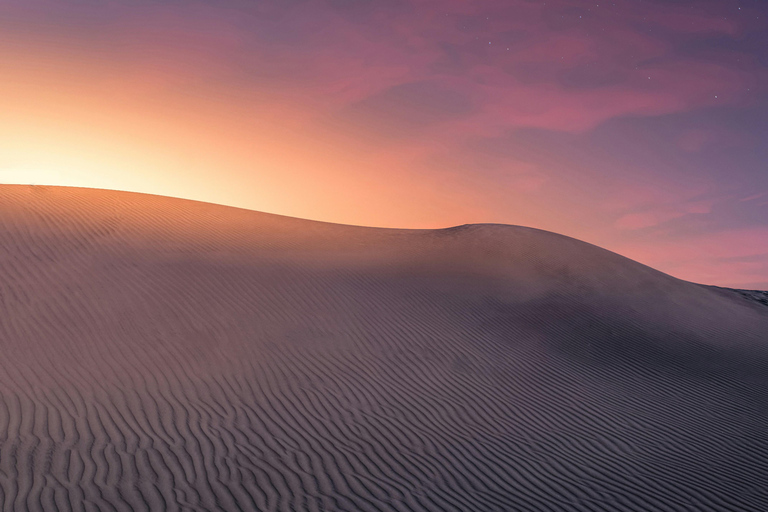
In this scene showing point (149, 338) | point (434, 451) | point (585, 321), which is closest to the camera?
point (434, 451)

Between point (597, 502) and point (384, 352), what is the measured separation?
5316 mm

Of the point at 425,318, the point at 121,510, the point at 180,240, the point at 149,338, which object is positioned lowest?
the point at 121,510

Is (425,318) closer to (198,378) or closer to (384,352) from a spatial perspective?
(384,352)

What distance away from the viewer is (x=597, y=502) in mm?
5285

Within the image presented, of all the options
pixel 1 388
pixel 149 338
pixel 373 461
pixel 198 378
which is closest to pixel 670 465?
pixel 373 461

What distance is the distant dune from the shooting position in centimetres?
534

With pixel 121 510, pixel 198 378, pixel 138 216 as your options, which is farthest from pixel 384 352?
pixel 138 216

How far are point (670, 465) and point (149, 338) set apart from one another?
8.83 meters

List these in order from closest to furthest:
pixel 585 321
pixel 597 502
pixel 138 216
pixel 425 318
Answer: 1. pixel 597 502
2. pixel 425 318
3. pixel 585 321
4. pixel 138 216

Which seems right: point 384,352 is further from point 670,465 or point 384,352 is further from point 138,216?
point 138,216

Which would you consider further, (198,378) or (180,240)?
(180,240)

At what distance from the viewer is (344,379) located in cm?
858

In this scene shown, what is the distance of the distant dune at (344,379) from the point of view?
534cm

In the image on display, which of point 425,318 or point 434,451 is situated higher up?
point 425,318
